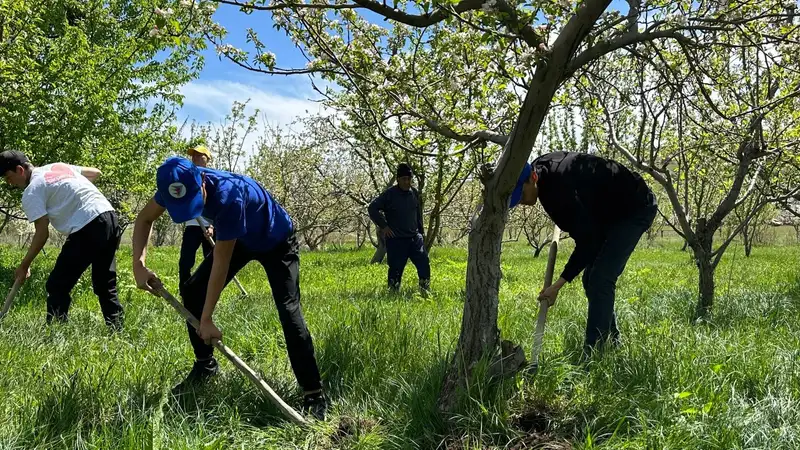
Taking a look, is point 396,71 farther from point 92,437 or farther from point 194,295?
point 92,437

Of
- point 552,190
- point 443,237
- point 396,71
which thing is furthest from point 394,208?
point 443,237

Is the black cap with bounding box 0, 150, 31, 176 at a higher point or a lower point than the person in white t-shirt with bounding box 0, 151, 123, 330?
higher

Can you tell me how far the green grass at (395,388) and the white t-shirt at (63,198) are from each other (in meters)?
0.87

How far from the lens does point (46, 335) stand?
431 cm

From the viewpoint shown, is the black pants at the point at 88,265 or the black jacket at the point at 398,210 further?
the black jacket at the point at 398,210

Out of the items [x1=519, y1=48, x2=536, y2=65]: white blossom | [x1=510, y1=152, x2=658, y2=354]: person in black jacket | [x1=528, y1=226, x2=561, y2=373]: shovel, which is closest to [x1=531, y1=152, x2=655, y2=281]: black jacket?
[x1=510, y1=152, x2=658, y2=354]: person in black jacket

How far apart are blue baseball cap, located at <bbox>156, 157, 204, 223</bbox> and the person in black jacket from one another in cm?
178

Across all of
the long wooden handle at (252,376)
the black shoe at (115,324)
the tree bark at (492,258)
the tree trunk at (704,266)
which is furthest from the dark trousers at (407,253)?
the long wooden handle at (252,376)

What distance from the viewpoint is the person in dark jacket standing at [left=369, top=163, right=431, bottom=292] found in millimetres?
7203

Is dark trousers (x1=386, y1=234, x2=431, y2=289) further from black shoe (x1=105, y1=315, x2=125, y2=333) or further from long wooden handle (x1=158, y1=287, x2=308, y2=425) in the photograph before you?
long wooden handle (x1=158, y1=287, x2=308, y2=425)

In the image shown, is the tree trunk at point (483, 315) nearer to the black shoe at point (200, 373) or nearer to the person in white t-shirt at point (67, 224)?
the black shoe at point (200, 373)

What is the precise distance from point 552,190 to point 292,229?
1.64m

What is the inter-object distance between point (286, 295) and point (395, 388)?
0.86 meters

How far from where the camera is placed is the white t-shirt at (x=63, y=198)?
442 centimetres
